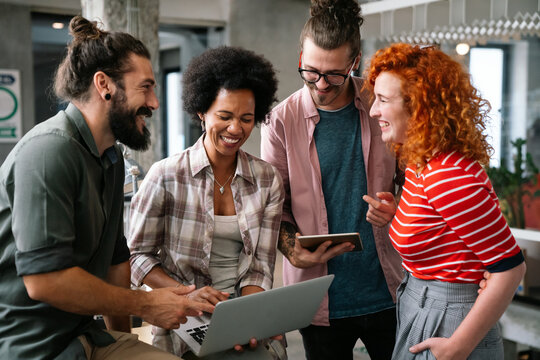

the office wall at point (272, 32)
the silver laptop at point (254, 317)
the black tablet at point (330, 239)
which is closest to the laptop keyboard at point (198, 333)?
the silver laptop at point (254, 317)

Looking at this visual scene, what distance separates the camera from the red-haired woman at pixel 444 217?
1396mm

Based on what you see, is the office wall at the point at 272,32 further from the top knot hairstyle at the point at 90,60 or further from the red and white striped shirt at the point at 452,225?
the red and white striped shirt at the point at 452,225

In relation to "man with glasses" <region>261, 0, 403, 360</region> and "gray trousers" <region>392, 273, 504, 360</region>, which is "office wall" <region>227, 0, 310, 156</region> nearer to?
"man with glasses" <region>261, 0, 403, 360</region>

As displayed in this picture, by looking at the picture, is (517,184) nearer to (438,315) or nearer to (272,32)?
(438,315)

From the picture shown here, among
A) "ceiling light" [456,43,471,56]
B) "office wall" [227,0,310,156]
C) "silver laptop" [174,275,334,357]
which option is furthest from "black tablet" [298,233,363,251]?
"office wall" [227,0,310,156]

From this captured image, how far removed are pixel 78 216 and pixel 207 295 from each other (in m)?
0.46

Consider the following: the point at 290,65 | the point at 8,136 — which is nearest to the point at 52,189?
the point at 8,136

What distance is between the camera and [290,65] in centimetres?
735

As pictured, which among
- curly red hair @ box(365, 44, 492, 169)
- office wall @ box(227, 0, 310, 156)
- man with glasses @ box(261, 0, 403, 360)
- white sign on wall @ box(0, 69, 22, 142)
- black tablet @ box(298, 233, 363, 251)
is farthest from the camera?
office wall @ box(227, 0, 310, 156)

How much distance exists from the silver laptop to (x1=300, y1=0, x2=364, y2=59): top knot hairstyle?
82 centimetres

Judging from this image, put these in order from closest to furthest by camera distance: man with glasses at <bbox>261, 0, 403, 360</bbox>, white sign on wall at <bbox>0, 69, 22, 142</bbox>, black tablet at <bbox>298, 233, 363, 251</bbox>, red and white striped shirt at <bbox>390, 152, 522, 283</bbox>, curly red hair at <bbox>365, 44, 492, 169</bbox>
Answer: red and white striped shirt at <bbox>390, 152, 522, 283</bbox>
curly red hair at <bbox>365, 44, 492, 169</bbox>
black tablet at <bbox>298, 233, 363, 251</bbox>
man with glasses at <bbox>261, 0, 403, 360</bbox>
white sign on wall at <bbox>0, 69, 22, 142</bbox>

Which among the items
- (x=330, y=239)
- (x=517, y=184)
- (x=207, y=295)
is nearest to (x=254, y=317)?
(x=207, y=295)

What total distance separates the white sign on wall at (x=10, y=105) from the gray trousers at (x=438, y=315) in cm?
505

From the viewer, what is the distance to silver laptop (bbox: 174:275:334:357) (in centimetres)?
149
